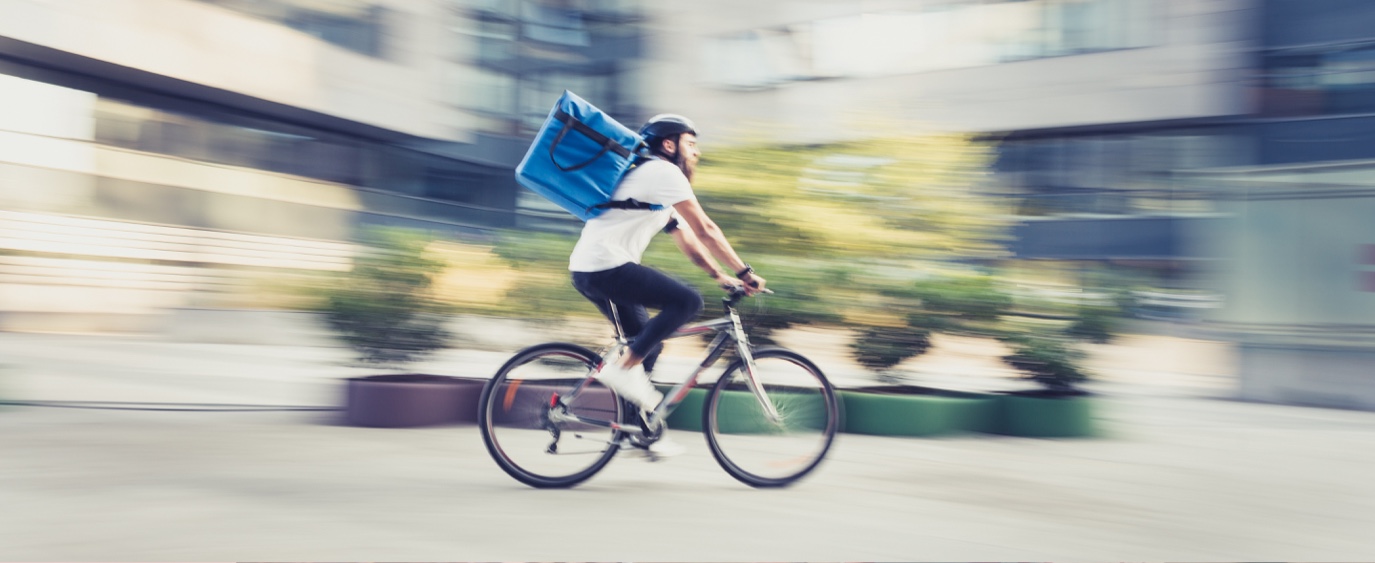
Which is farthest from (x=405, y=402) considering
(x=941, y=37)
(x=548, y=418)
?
(x=941, y=37)

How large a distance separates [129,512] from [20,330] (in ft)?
52.5

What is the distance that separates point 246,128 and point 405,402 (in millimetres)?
20984

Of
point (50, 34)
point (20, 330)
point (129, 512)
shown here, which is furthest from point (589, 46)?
point (129, 512)

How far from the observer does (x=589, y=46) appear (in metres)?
33.0

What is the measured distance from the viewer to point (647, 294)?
16.2ft

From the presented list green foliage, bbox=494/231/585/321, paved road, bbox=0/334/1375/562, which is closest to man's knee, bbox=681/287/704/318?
paved road, bbox=0/334/1375/562

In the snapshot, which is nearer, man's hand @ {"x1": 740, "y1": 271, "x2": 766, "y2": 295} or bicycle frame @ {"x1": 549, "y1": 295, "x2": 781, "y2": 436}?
man's hand @ {"x1": 740, "y1": 271, "x2": 766, "y2": 295}

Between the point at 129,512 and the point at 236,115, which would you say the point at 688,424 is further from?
the point at 236,115

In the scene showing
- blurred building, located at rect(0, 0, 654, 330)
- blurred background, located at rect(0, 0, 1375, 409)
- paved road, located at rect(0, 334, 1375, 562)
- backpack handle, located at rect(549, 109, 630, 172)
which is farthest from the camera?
blurred building, located at rect(0, 0, 654, 330)

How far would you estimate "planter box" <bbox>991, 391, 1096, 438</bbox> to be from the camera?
312 inches

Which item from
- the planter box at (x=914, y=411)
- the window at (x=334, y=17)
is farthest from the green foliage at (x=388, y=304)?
the window at (x=334, y=17)

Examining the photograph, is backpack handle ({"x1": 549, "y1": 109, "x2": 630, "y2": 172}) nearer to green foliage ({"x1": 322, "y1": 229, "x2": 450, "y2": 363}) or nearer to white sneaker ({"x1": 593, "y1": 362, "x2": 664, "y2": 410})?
white sneaker ({"x1": 593, "y1": 362, "x2": 664, "y2": 410})

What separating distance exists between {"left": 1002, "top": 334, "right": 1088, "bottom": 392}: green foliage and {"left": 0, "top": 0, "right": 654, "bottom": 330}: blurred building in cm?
977

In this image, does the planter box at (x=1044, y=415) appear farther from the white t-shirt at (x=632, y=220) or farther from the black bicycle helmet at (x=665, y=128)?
the black bicycle helmet at (x=665, y=128)
